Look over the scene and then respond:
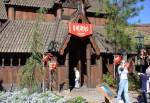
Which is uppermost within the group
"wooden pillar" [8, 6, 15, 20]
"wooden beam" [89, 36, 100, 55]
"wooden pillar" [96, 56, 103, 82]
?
"wooden pillar" [8, 6, 15, 20]

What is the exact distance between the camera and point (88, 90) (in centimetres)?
2703

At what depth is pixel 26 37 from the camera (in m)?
27.9

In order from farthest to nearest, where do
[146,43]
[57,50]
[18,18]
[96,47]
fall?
[146,43] → [18,18] → [96,47] → [57,50]

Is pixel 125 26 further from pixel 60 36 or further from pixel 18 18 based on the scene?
pixel 18 18

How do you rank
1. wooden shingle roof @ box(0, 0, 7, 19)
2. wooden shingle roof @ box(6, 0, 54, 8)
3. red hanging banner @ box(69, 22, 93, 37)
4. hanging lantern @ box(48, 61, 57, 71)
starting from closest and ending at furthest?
hanging lantern @ box(48, 61, 57, 71), red hanging banner @ box(69, 22, 93, 37), wooden shingle roof @ box(0, 0, 7, 19), wooden shingle roof @ box(6, 0, 54, 8)

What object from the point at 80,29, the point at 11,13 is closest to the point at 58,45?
the point at 80,29

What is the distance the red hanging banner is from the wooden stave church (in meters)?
0.50

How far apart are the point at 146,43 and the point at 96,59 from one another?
1776 centimetres

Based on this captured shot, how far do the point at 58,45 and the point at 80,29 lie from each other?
1.92m

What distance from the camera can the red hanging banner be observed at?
26.5 m

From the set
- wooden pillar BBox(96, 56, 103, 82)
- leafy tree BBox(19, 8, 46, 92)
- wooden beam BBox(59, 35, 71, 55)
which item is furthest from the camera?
wooden pillar BBox(96, 56, 103, 82)

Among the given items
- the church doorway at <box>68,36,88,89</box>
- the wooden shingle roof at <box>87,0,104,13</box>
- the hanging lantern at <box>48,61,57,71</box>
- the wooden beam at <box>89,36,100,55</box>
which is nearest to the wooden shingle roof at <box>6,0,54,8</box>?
the wooden shingle roof at <box>87,0,104,13</box>

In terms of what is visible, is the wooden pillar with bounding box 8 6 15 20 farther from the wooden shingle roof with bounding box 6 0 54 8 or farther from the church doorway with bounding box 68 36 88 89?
the church doorway with bounding box 68 36 88 89

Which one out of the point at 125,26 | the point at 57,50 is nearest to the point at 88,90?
the point at 57,50
